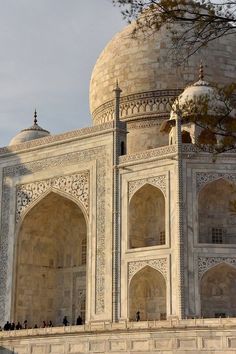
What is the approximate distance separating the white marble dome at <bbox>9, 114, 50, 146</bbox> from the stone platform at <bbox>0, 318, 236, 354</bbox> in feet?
21.7

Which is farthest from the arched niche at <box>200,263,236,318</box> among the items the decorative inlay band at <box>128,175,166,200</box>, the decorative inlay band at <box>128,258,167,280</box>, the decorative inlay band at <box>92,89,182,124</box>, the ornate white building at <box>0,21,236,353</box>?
the decorative inlay band at <box>92,89,182,124</box>

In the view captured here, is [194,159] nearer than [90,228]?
Yes

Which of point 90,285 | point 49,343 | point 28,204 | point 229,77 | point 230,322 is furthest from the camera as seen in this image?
point 229,77

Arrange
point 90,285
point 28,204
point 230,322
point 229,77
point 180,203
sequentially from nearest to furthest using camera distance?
point 230,322
point 180,203
point 90,285
point 28,204
point 229,77

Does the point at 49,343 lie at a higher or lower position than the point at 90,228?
lower

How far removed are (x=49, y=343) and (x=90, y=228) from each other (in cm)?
319

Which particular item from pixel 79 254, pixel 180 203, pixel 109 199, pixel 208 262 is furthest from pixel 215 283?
pixel 79 254

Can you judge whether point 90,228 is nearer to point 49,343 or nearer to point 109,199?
point 109,199

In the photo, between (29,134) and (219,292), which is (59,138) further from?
(219,292)

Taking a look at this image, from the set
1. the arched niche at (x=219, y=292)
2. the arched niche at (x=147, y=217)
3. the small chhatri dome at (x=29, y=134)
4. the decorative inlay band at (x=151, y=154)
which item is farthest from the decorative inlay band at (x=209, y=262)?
the small chhatri dome at (x=29, y=134)

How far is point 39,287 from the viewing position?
18062 mm

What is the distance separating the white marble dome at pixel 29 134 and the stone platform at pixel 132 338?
661 centimetres

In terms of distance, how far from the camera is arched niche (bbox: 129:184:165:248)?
15.5 m

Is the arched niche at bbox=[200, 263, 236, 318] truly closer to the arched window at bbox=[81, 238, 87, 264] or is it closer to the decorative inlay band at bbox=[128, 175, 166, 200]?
the decorative inlay band at bbox=[128, 175, 166, 200]
